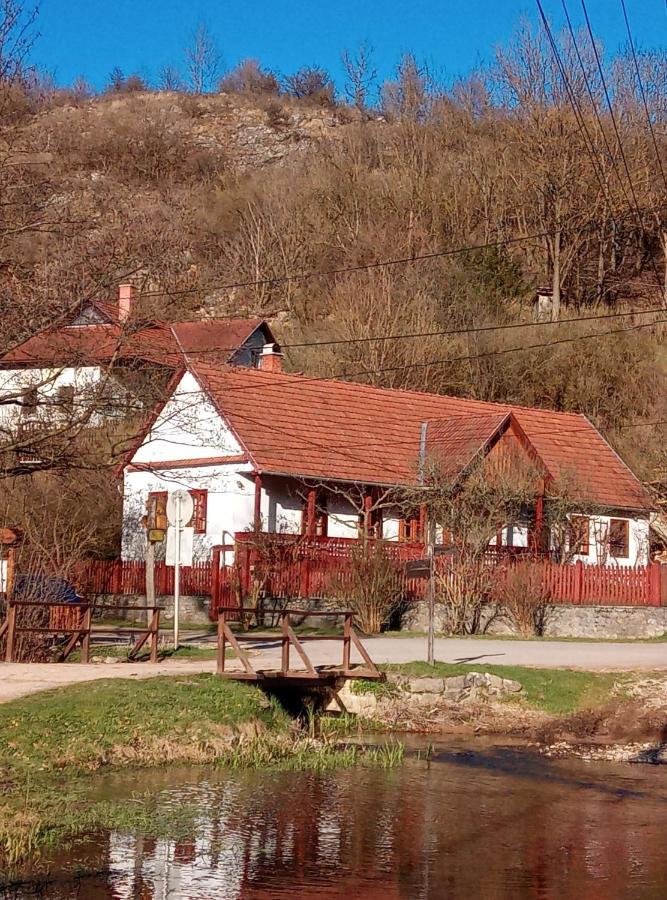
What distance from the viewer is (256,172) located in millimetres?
74688

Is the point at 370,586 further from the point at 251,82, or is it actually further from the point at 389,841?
the point at 251,82

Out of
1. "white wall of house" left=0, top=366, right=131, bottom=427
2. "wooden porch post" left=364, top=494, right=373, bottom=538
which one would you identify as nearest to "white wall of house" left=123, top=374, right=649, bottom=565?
"wooden porch post" left=364, top=494, right=373, bottom=538

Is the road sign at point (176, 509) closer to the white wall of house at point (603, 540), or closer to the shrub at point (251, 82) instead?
the white wall of house at point (603, 540)

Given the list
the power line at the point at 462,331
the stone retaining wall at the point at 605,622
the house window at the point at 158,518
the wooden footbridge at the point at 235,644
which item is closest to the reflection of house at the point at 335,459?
the stone retaining wall at the point at 605,622

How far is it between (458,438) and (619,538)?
20.8 feet

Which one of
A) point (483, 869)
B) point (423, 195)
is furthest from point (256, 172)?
point (483, 869)

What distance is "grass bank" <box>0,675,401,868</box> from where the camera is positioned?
42.6 feet

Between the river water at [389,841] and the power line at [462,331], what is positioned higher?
the power line at [462,331]

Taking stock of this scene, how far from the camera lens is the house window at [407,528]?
3634 centimetres

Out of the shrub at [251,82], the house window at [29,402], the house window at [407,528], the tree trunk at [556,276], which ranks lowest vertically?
the house window at [407,528]

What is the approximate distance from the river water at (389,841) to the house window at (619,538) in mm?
23538

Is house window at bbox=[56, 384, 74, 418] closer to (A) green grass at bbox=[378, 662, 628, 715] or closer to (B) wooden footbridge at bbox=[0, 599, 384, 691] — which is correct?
(B) wooden footbridge at bbox=[0, 599, 384, 691]

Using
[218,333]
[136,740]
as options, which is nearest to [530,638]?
[136,740]

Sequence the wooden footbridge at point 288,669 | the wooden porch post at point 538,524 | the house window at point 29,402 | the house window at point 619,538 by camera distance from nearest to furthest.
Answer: the house window at point 29,402
the wooden footbridge at point 288,669
the wooden porch post at point 538,524
the house window at point 619,538
